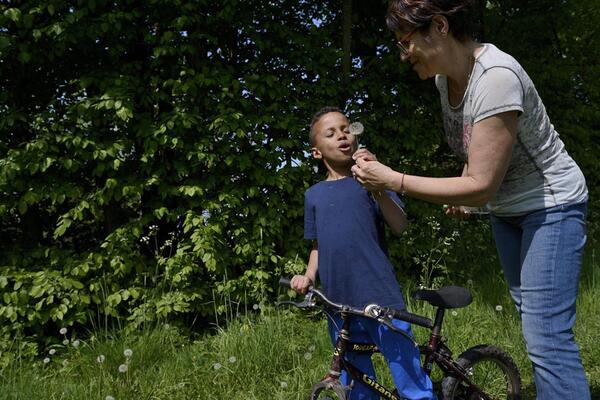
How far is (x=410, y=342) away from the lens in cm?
238

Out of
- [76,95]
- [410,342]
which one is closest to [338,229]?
[410,342]

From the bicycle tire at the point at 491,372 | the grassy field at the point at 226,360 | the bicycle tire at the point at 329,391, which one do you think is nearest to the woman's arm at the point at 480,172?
the bicycle tire at the point at 329,391

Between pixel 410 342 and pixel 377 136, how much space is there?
3.01 metres

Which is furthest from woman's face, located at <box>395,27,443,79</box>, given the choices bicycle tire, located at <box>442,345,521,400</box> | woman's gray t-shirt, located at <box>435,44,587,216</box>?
bicycle tire, located at <box>442,345,521,400</box>

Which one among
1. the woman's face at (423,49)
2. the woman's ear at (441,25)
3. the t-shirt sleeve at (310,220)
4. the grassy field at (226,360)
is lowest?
the grassy field at (226,360)

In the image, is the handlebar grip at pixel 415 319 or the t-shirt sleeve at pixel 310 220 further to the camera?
the t-shirt sleeve at pixel 310 220

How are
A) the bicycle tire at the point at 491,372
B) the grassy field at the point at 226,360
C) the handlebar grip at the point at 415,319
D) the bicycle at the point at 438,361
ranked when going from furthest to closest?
the grassy field at the point at 226,360
the bicycle tire at the point at 491,372
the bicycle at the point at 438,361
the handlebar grip at the point at 415,319

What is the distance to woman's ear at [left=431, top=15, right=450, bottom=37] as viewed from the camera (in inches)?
72.2

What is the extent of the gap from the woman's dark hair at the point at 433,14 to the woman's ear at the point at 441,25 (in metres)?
0.01

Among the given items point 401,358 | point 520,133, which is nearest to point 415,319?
point 401,358

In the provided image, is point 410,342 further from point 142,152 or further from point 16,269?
point 16,269

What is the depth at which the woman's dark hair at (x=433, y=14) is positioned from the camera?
6.02ft

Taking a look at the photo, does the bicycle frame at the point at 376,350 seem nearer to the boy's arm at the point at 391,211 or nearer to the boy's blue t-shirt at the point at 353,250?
the boy's blue t-shirt at the point at 353,250

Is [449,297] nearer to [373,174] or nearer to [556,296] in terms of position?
[556,296]
